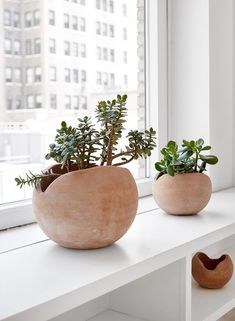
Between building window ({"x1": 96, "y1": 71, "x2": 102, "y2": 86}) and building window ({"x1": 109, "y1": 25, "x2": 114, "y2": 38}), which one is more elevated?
building window ({"x1": 109, "y1": 25, "x2": 114, "y2": 38})

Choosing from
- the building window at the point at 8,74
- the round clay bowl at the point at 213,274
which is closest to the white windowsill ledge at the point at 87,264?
the round clay bowl at the point at 213,274

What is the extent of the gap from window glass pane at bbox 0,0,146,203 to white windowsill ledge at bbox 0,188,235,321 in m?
0.39

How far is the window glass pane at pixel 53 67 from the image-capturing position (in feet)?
4.80

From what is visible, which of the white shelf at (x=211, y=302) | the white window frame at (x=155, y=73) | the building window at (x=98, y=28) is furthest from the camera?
the white window frame at (x=155, y=73)

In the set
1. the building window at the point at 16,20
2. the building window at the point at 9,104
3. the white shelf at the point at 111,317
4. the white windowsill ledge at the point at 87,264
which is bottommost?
the white shelf at the point at 111,317

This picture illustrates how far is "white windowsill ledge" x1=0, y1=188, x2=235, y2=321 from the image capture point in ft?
2.92

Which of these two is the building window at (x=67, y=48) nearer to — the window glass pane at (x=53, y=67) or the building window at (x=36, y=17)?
the window glass pane at (x=53, y=67)

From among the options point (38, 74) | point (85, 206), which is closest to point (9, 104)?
point (38, 74)

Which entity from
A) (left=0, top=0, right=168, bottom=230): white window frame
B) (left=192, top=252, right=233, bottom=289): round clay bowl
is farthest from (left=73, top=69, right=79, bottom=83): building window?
(left=192, top=252, right=233, bottom=289): round clay bowl

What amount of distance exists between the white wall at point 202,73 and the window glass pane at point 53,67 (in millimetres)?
184

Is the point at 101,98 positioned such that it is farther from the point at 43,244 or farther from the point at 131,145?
the point at 43,244

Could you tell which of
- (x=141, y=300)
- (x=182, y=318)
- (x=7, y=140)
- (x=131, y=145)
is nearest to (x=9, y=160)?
(x=7, y=140)

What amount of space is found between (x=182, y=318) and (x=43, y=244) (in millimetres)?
414

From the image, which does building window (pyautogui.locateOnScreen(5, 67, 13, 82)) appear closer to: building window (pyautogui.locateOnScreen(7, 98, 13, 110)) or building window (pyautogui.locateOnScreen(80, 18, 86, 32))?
building window (pyautogui.locateOnScreen(7, 98, 13, 110))
